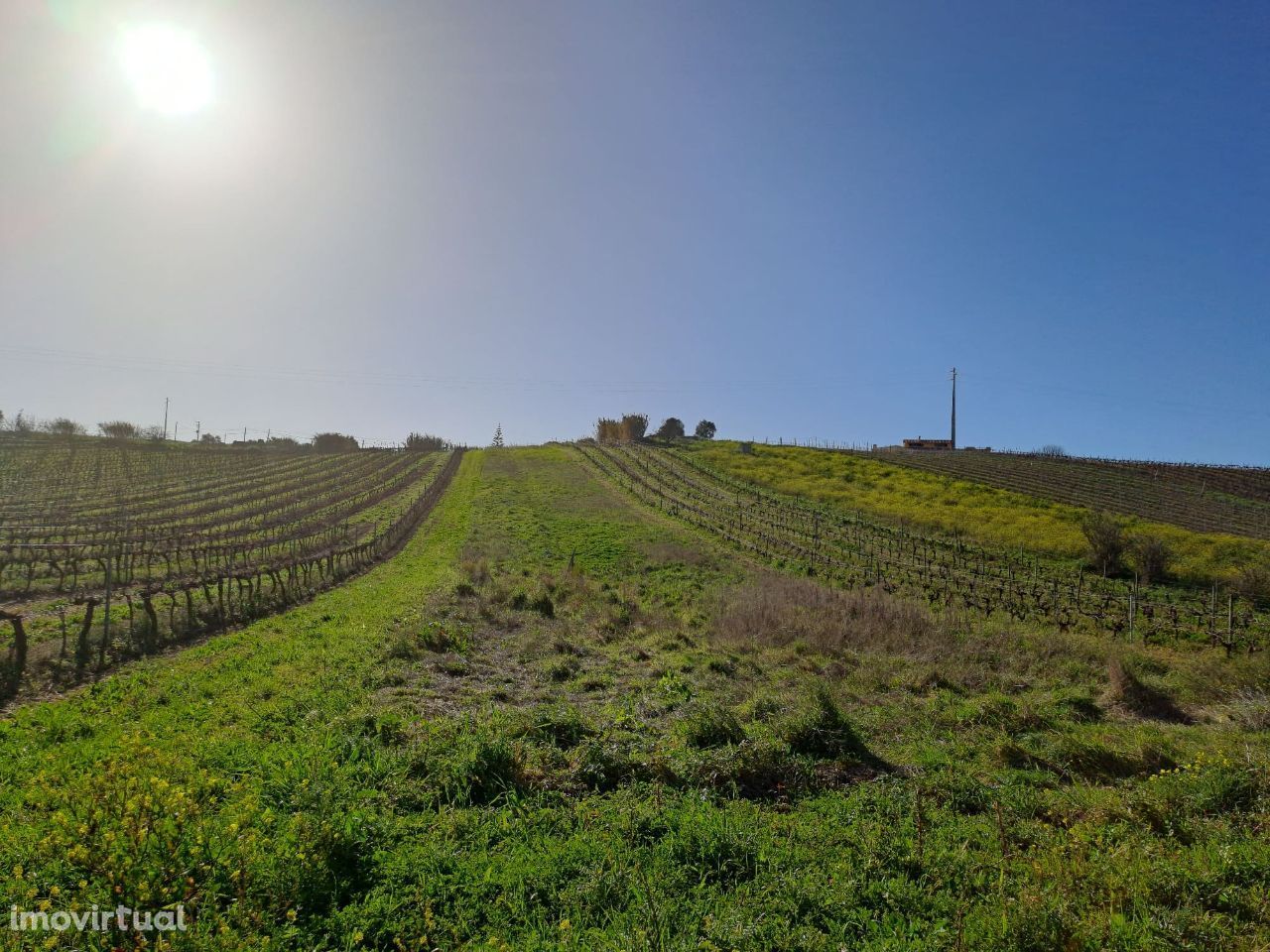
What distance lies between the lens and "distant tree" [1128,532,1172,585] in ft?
104

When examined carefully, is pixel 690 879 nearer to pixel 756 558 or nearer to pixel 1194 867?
pixel 1194 867

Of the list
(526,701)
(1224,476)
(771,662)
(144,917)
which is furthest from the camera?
(1224,476)

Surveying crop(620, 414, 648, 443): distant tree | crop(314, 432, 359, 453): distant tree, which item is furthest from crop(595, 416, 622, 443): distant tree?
crop(314, 432, 359, 453): distant tree

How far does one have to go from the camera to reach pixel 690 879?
590 centimetres

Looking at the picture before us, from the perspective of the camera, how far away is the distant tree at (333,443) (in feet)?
325

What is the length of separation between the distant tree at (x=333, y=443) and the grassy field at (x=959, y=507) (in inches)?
2439

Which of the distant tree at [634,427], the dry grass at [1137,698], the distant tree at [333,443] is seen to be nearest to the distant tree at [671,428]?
the distant tree at [634,427]

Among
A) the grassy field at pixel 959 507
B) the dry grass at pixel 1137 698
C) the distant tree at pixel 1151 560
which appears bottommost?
the dry grass at pixel 1137 698

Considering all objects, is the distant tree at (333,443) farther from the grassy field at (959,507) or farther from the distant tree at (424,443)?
the grassy field at (959,507)

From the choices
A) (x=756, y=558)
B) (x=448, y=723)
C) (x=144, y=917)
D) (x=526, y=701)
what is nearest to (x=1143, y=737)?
(x=526, y=701)

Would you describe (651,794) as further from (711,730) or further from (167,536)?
(167,536)

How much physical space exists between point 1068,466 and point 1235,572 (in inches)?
1683

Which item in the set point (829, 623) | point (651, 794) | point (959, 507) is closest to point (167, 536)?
point (829, 623)

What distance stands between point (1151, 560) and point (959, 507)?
665 inches
